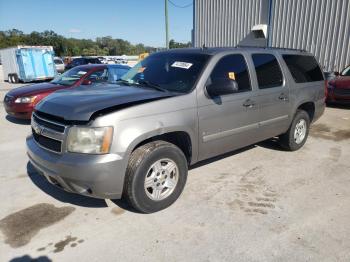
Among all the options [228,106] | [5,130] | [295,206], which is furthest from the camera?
[5,130]

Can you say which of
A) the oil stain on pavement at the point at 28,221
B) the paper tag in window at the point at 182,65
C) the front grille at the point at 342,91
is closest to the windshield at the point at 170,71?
the paper tag in window at the point at 182,65

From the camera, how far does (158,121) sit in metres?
3.25

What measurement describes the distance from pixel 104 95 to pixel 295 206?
2.58 meters

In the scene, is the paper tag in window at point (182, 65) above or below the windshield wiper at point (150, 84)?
above

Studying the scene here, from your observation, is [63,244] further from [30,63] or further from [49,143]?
[30,63]

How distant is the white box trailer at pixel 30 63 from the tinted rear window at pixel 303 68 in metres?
19.1

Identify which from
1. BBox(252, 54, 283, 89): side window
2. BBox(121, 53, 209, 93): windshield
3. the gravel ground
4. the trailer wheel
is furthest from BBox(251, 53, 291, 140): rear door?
the trailer wheel

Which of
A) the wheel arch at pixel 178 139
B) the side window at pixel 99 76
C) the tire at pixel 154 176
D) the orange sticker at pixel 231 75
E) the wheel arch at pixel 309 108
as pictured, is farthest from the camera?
the side window at pixel 99 76

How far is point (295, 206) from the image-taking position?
3.60 m

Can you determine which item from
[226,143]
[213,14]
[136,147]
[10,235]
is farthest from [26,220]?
[213,14]

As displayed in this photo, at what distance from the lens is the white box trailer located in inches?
791

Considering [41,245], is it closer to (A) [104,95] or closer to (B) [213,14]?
(A) [104,95]

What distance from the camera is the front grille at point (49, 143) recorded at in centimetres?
310

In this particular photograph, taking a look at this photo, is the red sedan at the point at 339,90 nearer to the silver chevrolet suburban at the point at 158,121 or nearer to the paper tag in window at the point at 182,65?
the silver chevrolet suburban at the point at 158,121
